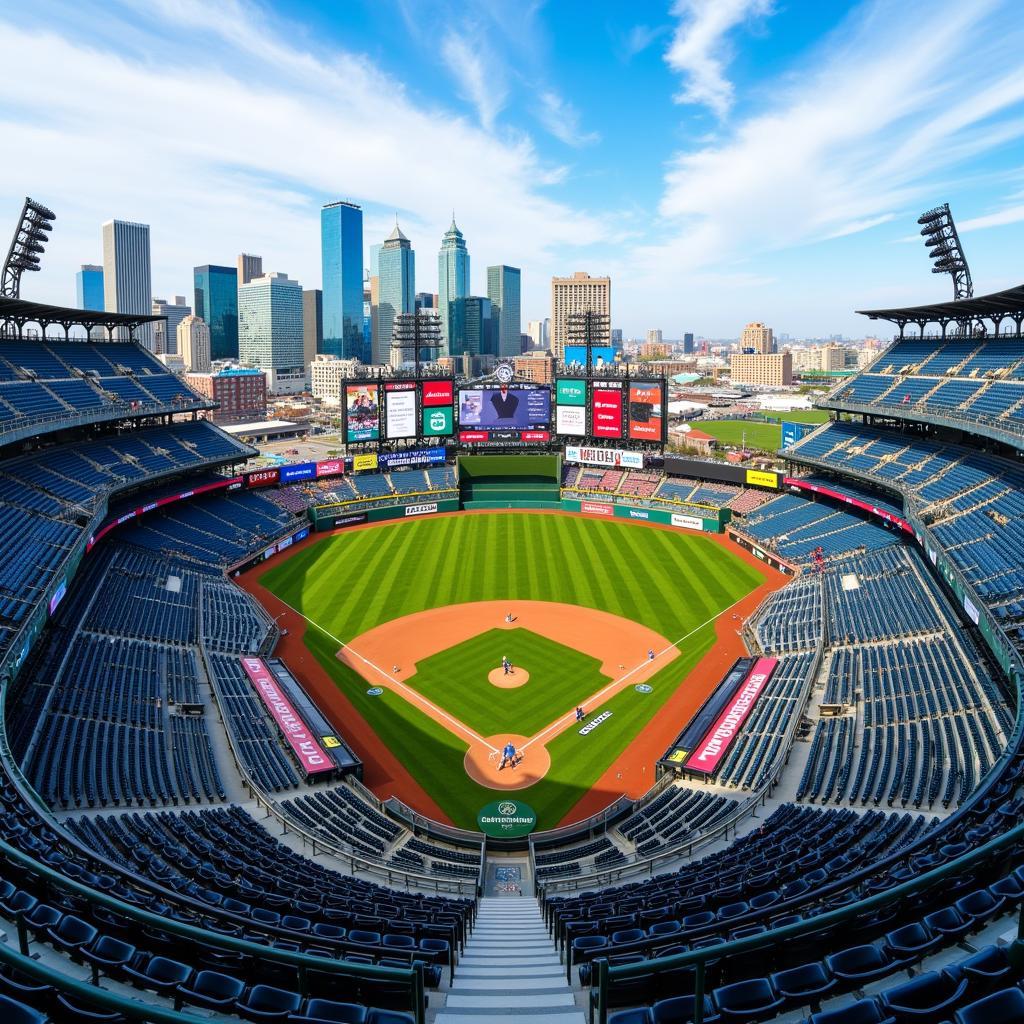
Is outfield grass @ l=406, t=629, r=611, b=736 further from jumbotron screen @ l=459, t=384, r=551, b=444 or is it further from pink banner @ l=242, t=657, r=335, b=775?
jumbotron screen @ l=459, t=384, r=551, b=444

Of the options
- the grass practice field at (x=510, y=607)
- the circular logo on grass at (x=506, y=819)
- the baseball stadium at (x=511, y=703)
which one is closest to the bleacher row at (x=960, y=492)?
the baseball stadium at (x=511, y=703)

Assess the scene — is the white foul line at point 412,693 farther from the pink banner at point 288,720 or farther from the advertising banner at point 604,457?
the advertising banner at point 604,457

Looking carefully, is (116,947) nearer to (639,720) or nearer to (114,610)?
(639,720)

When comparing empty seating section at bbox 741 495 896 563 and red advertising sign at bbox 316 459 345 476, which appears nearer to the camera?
empty seating section at bbox 741 495 896 563

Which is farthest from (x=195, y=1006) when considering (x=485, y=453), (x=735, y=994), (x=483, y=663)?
(x=485, y=453)

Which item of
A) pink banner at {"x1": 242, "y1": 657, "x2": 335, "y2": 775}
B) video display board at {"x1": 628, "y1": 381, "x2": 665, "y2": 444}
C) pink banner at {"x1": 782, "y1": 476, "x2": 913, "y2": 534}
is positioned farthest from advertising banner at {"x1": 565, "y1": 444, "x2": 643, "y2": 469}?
pink banner at {"x1": 242, "y1": 657, "x2": 335, "y2": 775}

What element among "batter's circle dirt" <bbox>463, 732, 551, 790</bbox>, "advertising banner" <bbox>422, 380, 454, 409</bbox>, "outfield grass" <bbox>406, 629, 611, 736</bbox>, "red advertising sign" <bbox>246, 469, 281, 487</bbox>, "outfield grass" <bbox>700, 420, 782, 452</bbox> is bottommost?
"batter's circle dirt" <bbox>463, 732, 551, 790</bbox>
